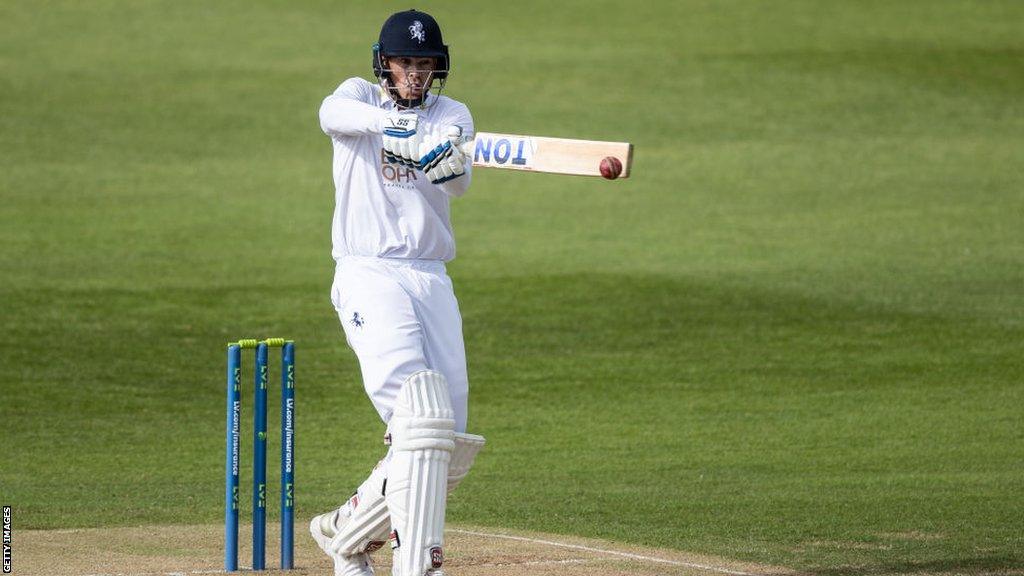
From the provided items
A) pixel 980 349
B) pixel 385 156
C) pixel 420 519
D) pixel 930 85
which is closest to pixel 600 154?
pixel 385 156

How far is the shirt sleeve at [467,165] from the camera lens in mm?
5488

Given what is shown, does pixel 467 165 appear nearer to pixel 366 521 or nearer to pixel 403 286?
pixel 403 286

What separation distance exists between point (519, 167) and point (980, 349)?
7398mm

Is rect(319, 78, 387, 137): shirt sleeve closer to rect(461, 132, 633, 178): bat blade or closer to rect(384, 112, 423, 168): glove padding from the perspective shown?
rect(384, 112, 423, 168): glove padding

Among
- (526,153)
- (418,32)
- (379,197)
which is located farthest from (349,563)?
(418,32)

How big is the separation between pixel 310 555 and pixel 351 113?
195cm

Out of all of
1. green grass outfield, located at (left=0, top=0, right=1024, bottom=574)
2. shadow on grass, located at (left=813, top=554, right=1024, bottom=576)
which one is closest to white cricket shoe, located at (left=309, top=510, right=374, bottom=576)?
green grass outfield, located at (left=0, top=0, right=1024, bottom=574)

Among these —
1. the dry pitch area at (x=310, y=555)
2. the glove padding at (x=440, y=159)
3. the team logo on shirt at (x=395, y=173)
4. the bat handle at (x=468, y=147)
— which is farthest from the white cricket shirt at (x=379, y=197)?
the dry pitch area at (x=310, y=555)

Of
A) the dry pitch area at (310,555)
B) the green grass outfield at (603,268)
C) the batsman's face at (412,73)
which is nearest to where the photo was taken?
the batsman's face at (412,73)

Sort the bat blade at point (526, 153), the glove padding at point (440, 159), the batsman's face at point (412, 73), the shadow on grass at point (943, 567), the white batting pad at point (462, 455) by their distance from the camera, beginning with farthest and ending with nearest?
1. the shadow on grass at point (943, 567)
2. the batsman's face at point (412, 73)
3. the white batting pad at point (462, 455)
4. the bat blade at point (526, 153)
5. the glove padding at point (440, 159)

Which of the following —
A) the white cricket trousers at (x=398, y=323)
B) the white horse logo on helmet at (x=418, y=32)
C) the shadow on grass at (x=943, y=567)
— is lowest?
the shadow on grass at (x=943, y=567)

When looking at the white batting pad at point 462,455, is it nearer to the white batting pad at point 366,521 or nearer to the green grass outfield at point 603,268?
the white batting pad at point 366,521

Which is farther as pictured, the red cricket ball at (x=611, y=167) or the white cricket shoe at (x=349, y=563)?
the white cricket shoe at (x=349, y=563)

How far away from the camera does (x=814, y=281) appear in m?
14.4
